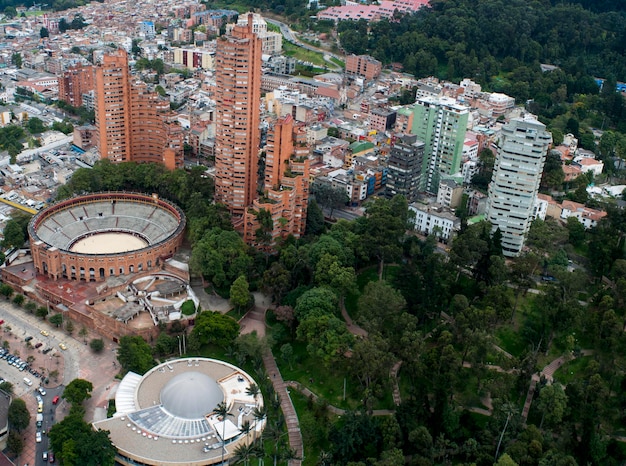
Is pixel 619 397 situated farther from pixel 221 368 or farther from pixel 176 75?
pixel 176 75

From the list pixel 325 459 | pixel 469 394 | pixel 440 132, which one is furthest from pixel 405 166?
pixel 325 459

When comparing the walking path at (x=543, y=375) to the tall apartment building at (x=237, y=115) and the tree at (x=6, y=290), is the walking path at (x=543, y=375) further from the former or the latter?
the tree at (x=6, y=290)

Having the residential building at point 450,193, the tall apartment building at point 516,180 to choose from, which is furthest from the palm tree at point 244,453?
the residential building at point 450,193

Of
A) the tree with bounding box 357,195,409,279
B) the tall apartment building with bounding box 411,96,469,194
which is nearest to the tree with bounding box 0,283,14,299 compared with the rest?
the tree with bounding box 357,195,409,279

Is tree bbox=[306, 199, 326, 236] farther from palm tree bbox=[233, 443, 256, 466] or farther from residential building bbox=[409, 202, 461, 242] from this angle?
palm tree bbox=[233, 443, 256, 466]

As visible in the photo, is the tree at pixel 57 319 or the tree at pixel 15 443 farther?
the tree at pixel 57 319

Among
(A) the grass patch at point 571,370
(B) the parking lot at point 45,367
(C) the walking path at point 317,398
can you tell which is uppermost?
(A) the grass patch at point 571,370

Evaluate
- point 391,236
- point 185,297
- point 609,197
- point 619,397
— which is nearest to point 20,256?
point 185,297
